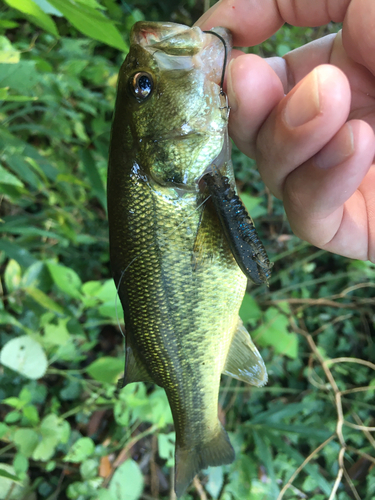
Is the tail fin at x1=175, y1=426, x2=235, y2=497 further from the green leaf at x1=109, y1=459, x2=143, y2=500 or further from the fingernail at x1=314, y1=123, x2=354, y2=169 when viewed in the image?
the fingernail at x1=314, y1=123, x2=354, y2=169

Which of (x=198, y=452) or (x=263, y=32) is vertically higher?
(x=263, y=32)

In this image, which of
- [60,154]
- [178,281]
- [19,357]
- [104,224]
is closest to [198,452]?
[178,281]

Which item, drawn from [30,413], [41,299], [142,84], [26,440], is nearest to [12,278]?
[41,299]

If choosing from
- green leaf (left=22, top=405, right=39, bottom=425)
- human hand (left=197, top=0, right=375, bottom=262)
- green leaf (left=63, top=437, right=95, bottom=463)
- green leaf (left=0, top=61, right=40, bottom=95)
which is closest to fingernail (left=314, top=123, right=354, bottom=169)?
human hand (left=197, top=0, right=375, bottom=262)

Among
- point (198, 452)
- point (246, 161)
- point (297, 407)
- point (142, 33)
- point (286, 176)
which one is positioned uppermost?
point (142, 33)

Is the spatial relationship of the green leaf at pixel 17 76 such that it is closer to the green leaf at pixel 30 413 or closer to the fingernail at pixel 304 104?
the fingernail at pixel 304 104

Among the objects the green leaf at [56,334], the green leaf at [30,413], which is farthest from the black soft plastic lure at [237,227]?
the green leaf at [30,413]

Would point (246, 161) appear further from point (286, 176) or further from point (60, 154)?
point (286, 176)
